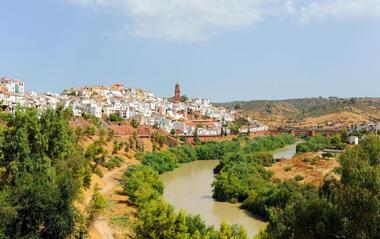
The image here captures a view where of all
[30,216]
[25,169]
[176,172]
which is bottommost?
[176,172]

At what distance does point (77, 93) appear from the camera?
11038 cm

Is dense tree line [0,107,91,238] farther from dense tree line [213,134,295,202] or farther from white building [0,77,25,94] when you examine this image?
white building [0,77,25,94]

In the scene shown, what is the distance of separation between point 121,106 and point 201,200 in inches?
2390

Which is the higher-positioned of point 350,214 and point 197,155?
point 350,214

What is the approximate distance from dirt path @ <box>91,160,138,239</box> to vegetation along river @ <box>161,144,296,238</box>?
485cm

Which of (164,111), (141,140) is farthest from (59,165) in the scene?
(164,111)

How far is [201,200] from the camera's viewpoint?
37781mm

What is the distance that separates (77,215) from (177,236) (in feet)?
16.2

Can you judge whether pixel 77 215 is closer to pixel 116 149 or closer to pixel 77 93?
pixel 116 149

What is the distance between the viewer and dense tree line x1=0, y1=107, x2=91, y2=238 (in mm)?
18391

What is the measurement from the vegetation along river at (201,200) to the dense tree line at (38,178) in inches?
293

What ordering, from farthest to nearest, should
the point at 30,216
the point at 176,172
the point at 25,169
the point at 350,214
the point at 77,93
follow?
1. the point at 77,93
2. the point at 176,172
3. the point at 25,169
4. the point at 30,216
5. the point at 350,214

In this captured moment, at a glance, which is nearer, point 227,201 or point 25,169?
point 25,169

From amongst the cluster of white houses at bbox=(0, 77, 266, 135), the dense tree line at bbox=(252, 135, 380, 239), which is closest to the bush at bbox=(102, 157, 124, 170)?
the cluster of white houses at bbox=(0, 77, 266, 135)
